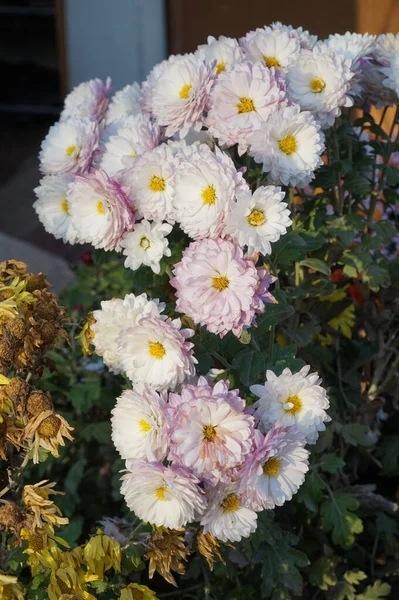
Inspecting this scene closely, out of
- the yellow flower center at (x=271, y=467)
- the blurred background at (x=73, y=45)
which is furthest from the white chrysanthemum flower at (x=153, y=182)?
the blurred background at (x=73, y=45)

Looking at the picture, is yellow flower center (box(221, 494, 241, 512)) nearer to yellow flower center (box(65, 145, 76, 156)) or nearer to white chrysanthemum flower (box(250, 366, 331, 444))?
white chrysanthemum flower (box(250, 366, 331, 444))

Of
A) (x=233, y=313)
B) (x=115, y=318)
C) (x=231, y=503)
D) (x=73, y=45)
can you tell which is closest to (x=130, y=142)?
(x=115, y=318)

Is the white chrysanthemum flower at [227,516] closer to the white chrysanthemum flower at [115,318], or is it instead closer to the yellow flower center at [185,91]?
the white chrysanthemum flower at [115,318]

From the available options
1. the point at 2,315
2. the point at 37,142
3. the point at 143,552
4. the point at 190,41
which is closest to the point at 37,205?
the point at 2,315

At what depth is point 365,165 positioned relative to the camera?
5.95 ft

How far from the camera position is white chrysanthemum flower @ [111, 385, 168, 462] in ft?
4.21

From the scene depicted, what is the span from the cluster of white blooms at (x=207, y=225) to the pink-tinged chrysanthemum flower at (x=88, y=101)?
0.36 feet

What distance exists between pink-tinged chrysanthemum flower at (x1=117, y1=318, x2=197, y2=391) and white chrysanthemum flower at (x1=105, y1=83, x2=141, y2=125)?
62 cm

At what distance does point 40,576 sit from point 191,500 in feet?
1.00

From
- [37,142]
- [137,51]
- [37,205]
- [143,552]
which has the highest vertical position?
[37,205]

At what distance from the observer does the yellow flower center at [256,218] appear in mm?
1312

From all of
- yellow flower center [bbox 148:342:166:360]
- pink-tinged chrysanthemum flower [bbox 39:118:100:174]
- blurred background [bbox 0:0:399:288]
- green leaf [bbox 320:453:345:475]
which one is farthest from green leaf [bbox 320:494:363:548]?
blurred background [bbox 0:0:399:288]

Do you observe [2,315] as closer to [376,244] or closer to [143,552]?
[143,552]

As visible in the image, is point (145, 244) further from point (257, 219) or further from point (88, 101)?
point (88, 101)
